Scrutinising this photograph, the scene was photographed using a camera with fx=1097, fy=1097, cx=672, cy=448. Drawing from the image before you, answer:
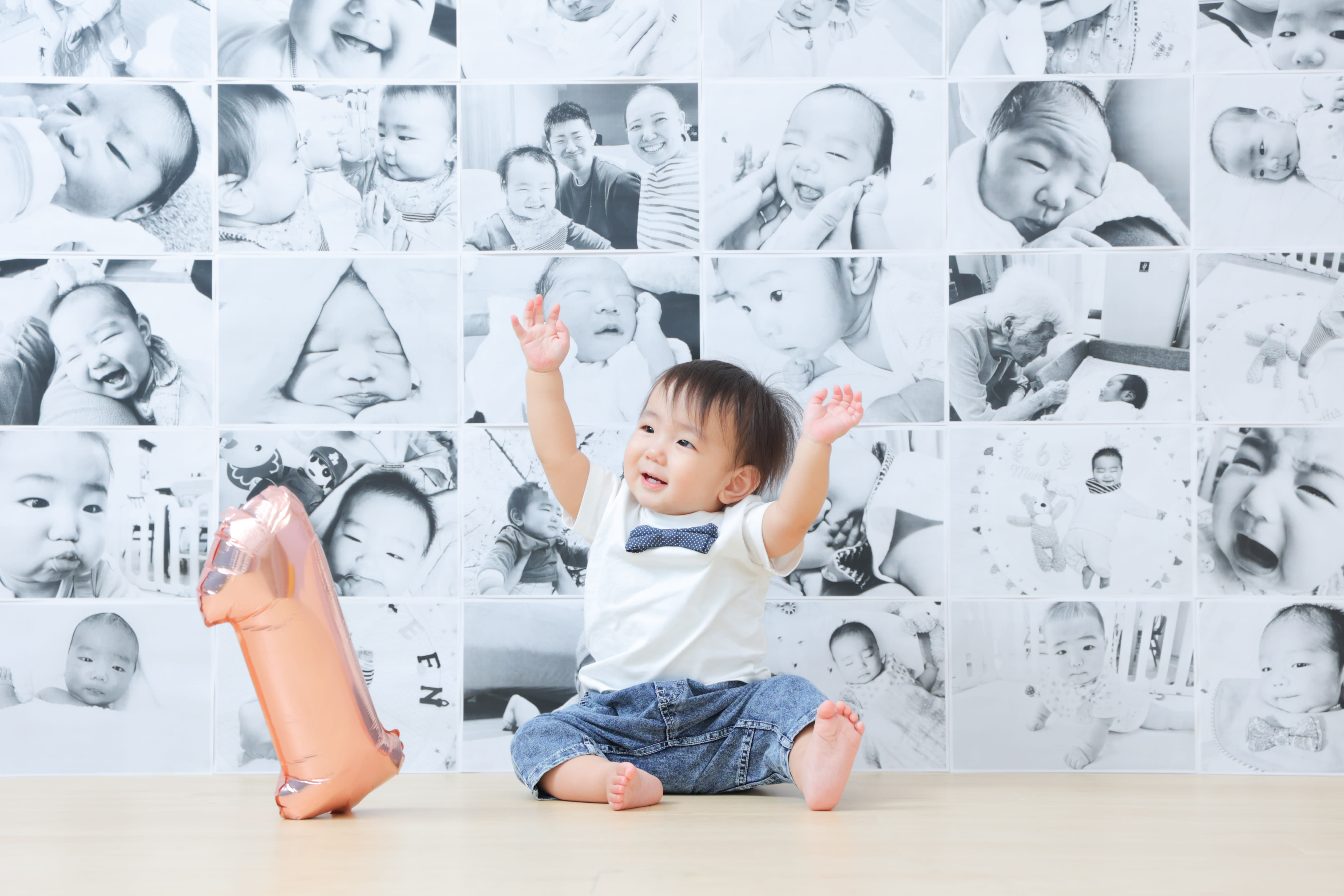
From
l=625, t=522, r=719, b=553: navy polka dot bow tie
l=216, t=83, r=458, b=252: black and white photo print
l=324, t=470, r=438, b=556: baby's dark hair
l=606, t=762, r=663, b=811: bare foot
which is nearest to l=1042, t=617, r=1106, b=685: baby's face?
l=625, t=522, r=719, b=553: navy polka dot bow tie

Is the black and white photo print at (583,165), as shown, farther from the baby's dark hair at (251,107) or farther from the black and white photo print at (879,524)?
the black and white photo print at (879,524)

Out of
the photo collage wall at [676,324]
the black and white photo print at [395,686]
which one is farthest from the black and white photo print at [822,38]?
the black and white photo print at [395,686]

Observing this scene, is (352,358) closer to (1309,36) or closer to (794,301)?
(794,301)

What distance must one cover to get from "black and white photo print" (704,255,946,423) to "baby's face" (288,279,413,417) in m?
0.42

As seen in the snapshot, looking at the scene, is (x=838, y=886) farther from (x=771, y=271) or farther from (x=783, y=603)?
(x=771, y=271)

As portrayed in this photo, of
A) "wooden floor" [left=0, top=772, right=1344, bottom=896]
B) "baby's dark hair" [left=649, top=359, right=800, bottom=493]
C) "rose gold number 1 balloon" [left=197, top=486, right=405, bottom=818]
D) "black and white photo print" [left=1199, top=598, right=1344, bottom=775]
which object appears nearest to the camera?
"wooden floor" [left=0, top=772, right=1344, bottom=896]

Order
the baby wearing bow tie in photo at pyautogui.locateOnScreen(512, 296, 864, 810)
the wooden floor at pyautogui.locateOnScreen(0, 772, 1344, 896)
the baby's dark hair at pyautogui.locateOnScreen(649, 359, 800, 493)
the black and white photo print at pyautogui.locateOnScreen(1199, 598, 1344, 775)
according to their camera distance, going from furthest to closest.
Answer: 1. the black and white photo print at pyautogui.locateOnScreen(1199, 598, 1344, 775)
2. the baby's dark hair at pyautogui.locateOnScreen(649, 359, 800, 493)
3. the baby wearing bow tie in photo at pyautogui.locateOnScreen(512, 296, 864, 810)
4. the wooden floor at pyautogui.locateOnScreen(0, 772, 1344, 896)

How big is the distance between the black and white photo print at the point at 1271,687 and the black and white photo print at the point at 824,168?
643 mm

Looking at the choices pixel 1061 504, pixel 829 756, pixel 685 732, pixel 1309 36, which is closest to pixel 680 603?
pixel 685 732

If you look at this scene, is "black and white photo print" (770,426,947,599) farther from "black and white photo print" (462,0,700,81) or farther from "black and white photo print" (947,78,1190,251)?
"black and white photo print" (462,0,700,81)

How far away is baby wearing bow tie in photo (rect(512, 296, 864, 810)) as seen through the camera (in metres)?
1.20

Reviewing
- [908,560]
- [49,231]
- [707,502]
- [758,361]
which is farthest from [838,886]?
[49,231]

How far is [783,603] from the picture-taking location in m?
1.44

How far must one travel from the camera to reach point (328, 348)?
1467 mm
